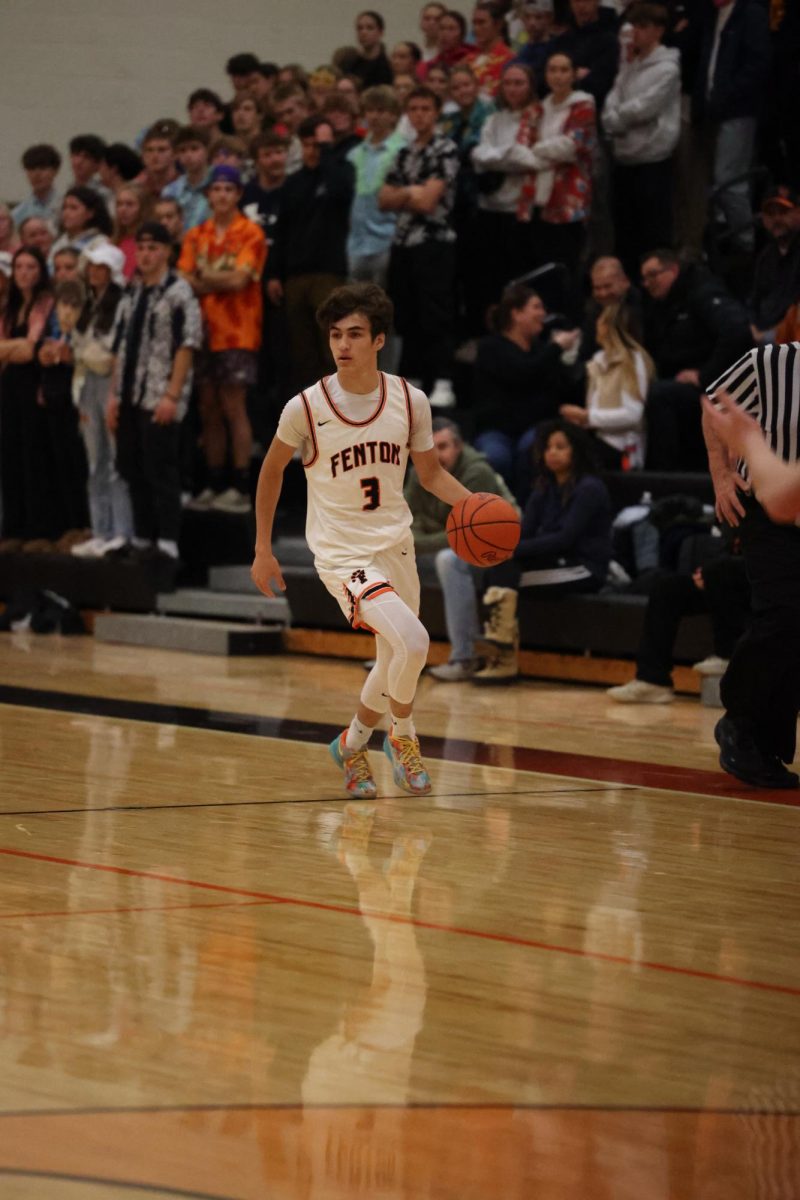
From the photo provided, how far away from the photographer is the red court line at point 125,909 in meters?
4.07

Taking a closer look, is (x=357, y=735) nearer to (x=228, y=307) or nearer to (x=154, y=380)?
(x=154, y=380)

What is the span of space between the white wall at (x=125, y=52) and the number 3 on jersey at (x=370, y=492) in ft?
36.4

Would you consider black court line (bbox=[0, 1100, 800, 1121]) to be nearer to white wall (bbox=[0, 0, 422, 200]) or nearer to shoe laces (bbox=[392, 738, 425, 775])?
shoe laces (bbox=[392, 738, 425, 775])

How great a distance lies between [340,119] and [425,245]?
3.97 feet

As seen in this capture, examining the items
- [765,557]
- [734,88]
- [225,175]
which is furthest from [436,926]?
[734,88]

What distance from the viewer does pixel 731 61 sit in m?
11.3

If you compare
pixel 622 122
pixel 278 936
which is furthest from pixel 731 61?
pixel 278 936

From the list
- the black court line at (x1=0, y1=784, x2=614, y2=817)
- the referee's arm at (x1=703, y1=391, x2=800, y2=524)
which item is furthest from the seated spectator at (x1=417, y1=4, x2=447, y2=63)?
the referee's arm at (x1=703, y1=391, x2=800, y2=524)

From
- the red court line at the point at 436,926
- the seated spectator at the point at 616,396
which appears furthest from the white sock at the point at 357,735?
the seated spectator at the point at 616,396

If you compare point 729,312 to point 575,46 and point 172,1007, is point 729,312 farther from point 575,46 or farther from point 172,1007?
point 172,1007

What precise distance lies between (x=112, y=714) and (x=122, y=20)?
10.5 m

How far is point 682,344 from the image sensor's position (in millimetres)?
10641

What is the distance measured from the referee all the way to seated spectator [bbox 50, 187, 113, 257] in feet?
24.1

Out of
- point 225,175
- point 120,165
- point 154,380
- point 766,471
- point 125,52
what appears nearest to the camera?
point 766,471
